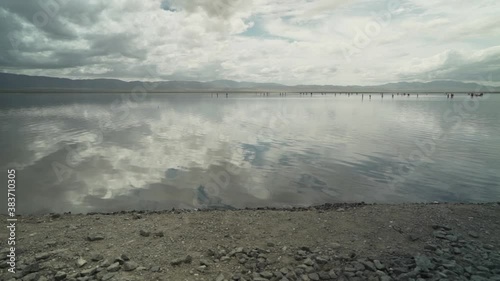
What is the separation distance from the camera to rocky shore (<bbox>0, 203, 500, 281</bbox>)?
7.39m

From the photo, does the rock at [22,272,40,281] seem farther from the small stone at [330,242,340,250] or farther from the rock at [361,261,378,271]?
the rock at [361,261,378,271]

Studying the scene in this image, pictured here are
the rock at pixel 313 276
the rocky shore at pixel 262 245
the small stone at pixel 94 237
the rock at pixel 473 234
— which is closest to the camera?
the rock at pixel 313 276

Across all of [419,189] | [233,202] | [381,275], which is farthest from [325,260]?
[419,189]

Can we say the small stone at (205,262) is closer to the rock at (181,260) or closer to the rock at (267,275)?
the rock at (181,260)

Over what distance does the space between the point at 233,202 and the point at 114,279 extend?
7621 mm

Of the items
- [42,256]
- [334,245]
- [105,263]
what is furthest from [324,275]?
[42,256]

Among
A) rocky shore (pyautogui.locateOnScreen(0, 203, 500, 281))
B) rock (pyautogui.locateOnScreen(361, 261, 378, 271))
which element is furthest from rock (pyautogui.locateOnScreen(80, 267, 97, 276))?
rock (pyautogui.locateOnScreen(361, 261, 378, 271))

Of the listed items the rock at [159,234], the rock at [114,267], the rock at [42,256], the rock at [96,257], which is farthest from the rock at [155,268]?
the rock at [42,256]

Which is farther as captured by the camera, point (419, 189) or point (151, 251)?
point (419, 189)

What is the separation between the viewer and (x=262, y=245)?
8914 millimetres

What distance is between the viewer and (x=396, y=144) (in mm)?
28547

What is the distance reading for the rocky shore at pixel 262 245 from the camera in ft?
24.2

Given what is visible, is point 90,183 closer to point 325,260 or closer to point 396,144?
point 325,260

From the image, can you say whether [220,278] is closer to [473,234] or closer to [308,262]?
[308,262]
